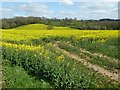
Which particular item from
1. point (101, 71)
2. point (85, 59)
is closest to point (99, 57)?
point (85, 59)

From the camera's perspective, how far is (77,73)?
33.2 feet

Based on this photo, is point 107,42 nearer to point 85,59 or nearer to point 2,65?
point 85,59

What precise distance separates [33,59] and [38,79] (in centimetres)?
137

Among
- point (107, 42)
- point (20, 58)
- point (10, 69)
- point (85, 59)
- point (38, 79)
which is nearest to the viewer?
point (38, 79)

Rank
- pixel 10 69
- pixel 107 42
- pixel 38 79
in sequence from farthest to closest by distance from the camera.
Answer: pixel 107 42
pixel 10 69
pixel 38 79

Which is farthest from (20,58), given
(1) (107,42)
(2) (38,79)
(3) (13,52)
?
(1) (107,42)

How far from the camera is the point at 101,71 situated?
1249 centimetres

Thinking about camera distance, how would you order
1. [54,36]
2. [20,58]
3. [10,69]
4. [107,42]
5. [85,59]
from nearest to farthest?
1. [10,69]
2. [20,58]
3. [85,59]
4. [107,42]
5. [54,36]

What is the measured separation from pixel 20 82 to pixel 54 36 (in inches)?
586

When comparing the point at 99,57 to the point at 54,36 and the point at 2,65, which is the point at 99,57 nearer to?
the point at 2,65

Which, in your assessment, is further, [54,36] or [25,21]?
[25,21]

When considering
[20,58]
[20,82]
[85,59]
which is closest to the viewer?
[20,82]

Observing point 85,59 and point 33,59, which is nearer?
point 33,59

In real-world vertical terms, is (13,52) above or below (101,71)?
above
